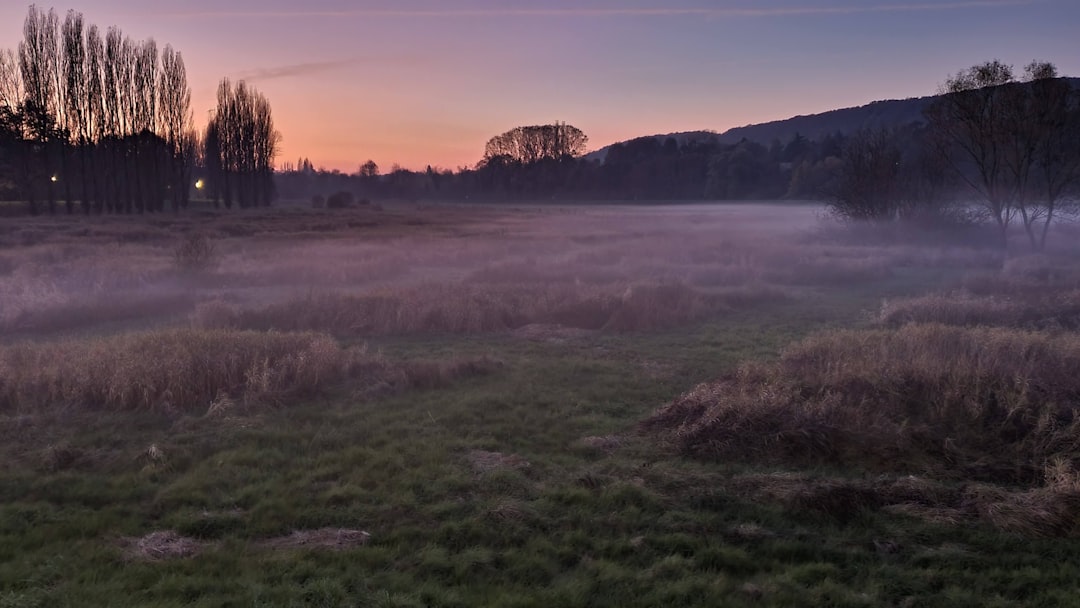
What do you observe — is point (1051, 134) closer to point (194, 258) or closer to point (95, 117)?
point (194, 258)

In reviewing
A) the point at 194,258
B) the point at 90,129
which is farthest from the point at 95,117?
the point at 194,258

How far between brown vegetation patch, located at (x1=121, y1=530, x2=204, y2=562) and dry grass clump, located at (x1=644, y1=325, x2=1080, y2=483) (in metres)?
5.60

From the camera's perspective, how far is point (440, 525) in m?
6.41

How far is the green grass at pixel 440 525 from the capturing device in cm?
528

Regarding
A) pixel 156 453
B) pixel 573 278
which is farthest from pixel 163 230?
pixel 156 453

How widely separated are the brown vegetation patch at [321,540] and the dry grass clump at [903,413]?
4.27 m

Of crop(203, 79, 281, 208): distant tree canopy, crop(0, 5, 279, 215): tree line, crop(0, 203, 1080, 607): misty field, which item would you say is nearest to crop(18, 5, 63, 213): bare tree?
crop(0, 5, 279, 215): tree line

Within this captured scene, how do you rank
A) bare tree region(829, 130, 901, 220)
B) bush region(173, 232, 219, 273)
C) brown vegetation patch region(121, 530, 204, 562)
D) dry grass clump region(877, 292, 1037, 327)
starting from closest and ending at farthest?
1. brown vegetation patch region(121, 530, 204, 562)
2. dry grass clump region(877, 292, 1037, 327)
3. bush region(173, 232, 219, 273)
4. bare tree region(829, 130, 901, 220)

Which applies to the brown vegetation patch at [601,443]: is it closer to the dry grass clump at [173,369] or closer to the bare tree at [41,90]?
the dry grass clump at [173,369]

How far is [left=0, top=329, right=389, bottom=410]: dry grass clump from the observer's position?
10312 millimetres

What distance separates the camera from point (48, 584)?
5.35 metres

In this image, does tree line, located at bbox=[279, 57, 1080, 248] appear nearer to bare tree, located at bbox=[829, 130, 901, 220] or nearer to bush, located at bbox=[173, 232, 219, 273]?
bare tree, located at bbox=[829, 130, 901, 220]

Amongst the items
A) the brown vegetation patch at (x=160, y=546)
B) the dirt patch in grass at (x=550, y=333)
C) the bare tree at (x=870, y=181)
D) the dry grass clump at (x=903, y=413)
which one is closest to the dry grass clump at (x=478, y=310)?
the dirt patch in grass at (x=550, y=333)

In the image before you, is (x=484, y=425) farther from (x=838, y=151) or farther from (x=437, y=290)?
(x=838, y=151)
